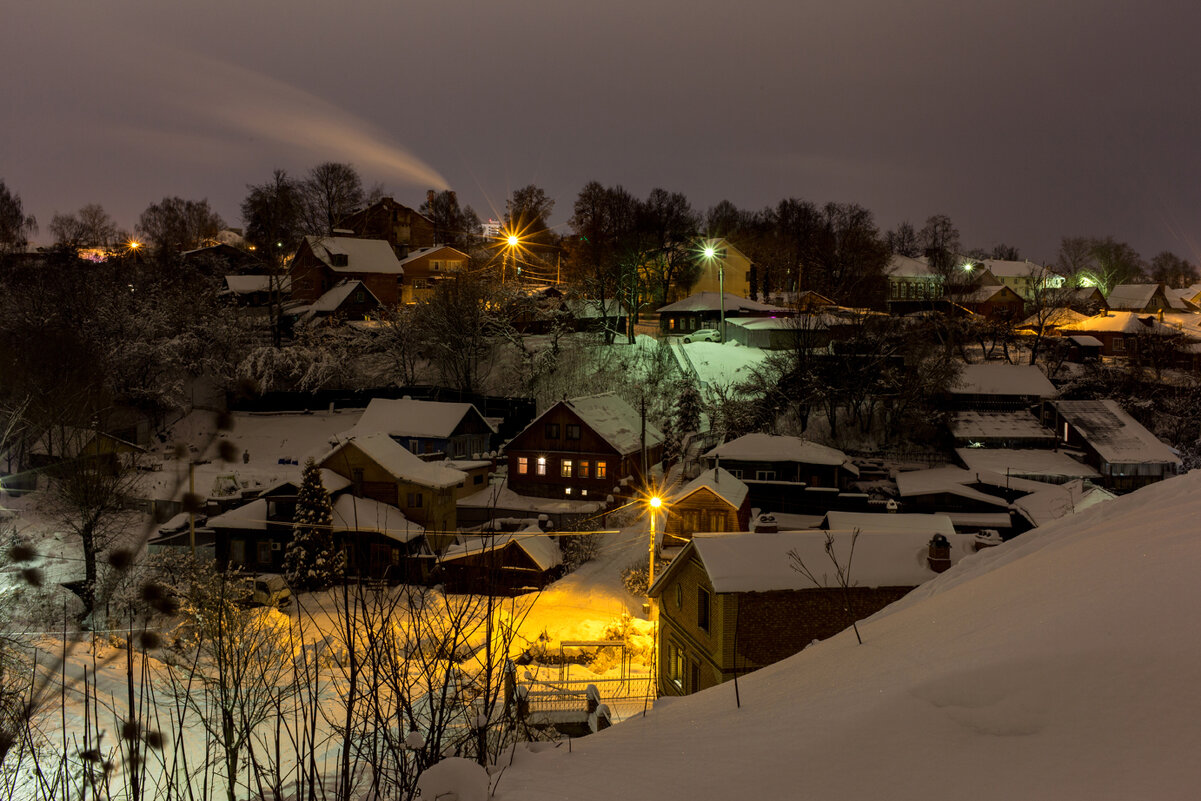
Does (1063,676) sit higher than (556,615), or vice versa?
(1063,676)

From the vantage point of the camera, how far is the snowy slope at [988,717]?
3668mm

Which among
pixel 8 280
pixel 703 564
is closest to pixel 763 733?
pixel 703 564

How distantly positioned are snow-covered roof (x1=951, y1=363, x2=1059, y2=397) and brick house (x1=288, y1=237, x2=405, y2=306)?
114ft

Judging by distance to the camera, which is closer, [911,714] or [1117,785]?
[1117,785]

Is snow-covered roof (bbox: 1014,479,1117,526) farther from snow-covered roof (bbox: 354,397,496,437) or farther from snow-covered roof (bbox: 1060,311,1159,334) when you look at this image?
snow-covered roof (bbox: 1060,311,1159,334)

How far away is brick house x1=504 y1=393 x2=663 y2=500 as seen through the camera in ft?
106

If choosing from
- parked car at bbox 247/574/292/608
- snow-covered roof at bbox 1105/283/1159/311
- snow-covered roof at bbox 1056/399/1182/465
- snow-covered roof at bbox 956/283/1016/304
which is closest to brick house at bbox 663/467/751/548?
parked car at bbox 247/574/292/608

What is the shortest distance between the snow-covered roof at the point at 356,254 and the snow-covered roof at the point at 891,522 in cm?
3831

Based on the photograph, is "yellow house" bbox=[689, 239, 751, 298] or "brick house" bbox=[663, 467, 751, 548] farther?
"yellow house" bbox=[689, 239, 751, 298]

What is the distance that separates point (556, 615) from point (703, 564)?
794 centimetres

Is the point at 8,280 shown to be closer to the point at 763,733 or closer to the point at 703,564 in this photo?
the point at 703,564

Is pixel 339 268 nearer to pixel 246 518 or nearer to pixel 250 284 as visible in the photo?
pixel 250 284

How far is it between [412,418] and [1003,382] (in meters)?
29.1

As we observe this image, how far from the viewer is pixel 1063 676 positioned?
14.1ft
